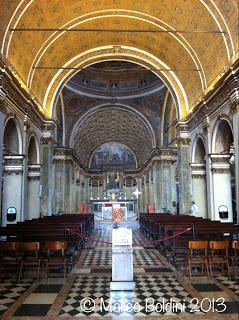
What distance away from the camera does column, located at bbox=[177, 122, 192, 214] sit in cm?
1739

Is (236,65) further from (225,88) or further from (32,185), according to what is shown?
(32,185)

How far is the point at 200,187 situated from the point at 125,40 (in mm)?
8946

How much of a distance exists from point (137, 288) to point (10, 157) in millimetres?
9149

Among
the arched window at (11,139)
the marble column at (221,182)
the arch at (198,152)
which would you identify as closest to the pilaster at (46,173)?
the arched window at (11,139)

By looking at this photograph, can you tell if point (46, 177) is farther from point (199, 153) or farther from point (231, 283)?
point (231, 283)

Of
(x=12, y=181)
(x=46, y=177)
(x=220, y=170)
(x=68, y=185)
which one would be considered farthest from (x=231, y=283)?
(x=68, y=185)

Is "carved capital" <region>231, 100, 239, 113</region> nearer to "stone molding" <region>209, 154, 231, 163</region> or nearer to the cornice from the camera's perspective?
the cornice

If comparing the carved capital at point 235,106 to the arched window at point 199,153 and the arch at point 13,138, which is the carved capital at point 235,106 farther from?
the arch at point 13,138

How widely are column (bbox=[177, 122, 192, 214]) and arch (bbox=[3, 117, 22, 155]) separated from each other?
8.67 m

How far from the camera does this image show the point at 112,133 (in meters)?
38.4

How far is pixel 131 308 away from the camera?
17.4 feet

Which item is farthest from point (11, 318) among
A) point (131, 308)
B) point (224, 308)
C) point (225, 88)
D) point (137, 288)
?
point (225, 88)

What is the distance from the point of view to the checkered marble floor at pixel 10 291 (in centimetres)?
557

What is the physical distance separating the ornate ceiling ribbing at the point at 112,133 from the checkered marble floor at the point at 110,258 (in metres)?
17.4
